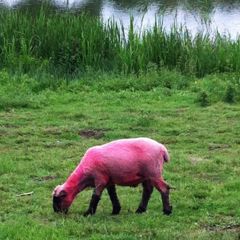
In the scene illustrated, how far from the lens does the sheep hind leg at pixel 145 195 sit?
5508mm

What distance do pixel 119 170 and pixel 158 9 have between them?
57.1 ft

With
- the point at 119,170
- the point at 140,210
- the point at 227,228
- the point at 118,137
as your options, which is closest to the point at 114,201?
the point at 140,210

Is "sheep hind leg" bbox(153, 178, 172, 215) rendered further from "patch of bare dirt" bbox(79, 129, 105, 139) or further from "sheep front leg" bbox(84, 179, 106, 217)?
"patch of bare dirt" bbox(79, 129, 105, 139)

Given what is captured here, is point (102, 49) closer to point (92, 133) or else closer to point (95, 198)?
point (92, 133)

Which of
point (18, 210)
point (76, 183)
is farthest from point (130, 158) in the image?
point (18, 210)

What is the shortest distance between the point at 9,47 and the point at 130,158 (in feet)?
30.8

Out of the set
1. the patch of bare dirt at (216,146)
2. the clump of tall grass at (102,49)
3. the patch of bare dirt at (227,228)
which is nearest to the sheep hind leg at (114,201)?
the patch of bare dirt at (227,228)

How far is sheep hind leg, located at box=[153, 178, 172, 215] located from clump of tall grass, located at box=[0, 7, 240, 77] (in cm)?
772

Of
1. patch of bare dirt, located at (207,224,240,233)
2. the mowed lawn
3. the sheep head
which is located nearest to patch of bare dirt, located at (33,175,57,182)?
the mowed lawn

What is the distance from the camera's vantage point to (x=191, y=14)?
20500 mm

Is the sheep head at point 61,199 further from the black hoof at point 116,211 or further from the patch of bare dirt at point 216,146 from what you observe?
the patch of bare dirt at point 216,146

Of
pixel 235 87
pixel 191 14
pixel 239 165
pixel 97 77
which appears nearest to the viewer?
pixel 239 165

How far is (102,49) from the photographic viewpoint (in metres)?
14.2

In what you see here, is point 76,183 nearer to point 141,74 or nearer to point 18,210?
point 18,210
